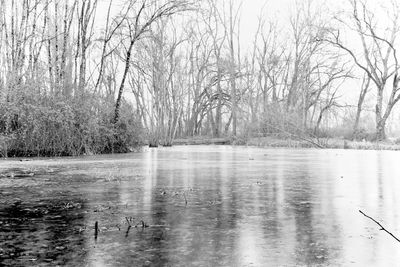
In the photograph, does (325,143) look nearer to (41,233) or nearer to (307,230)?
(307,230)

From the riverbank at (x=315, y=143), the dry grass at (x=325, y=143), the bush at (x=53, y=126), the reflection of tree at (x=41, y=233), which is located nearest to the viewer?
the reflection of tree at (x=41, y=233)

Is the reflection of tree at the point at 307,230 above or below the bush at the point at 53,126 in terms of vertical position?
below

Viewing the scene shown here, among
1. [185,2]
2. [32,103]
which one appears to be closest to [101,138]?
[32,103]

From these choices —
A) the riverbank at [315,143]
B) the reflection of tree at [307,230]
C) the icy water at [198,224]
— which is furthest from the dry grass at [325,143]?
the reflection of tree at [307,230]

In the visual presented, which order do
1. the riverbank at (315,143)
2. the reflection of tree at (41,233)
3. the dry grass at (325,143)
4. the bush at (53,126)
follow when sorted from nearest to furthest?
the reflection of tree at (41,233)
the bush at (53,126)
the dry grass at (325,143)
the riverbank at (315,143)

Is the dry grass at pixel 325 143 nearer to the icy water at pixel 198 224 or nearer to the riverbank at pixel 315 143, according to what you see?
the riverbank at pixel 315 143

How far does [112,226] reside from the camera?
396cm

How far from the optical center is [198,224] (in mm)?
4078

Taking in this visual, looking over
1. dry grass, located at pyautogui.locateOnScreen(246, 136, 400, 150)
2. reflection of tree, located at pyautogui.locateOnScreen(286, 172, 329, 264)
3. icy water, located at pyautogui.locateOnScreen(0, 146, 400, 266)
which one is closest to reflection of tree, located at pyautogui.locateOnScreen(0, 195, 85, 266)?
icy water, located at pyautogui.locateOnScreen(0, 146, 400, 266)

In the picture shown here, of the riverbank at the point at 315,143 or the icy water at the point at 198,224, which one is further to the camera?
the riverbank at the point at 315,143

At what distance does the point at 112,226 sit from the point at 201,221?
0.77 metres

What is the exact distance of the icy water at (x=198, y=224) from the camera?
296 centimetres

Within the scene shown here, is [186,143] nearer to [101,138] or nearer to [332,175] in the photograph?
[101,138]

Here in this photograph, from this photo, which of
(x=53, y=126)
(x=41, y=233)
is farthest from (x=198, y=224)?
(x=53, y=126)
